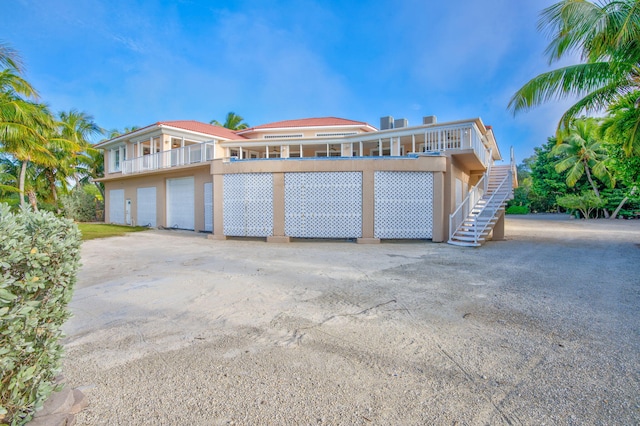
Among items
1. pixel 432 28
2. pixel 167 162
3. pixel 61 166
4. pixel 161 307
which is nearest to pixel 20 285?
pixel 161 307

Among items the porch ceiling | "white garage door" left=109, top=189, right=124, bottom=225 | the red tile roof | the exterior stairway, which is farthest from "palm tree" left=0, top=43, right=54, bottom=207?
the exterior stairway

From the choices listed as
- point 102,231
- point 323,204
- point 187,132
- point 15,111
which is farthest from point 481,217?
point 15,111

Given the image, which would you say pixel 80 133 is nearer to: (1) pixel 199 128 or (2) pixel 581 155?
(1) pixel 199 128

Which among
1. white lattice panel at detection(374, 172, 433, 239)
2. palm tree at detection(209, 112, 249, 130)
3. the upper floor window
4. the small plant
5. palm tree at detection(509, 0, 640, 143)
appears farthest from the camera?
palm tree at detection(209, 112, 249, 130)

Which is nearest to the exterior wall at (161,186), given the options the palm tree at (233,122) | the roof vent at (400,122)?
the roof vent at (400,122)

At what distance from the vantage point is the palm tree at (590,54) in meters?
8.22

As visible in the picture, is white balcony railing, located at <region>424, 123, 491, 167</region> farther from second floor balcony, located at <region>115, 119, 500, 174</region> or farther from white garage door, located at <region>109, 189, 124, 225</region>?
white garage door, located at <region>109, 189, 124, 225</region>

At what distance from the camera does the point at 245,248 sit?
1157 centimetres

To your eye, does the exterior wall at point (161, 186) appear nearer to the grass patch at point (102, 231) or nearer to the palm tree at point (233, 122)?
the grass patch at point (102, 231)

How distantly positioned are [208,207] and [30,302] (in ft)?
50.3

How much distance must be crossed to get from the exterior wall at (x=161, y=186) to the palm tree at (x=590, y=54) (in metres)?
14.2

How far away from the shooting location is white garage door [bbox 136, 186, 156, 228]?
20.5 m

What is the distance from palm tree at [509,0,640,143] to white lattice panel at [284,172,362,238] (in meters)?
6.40

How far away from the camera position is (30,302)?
1.86 metres
